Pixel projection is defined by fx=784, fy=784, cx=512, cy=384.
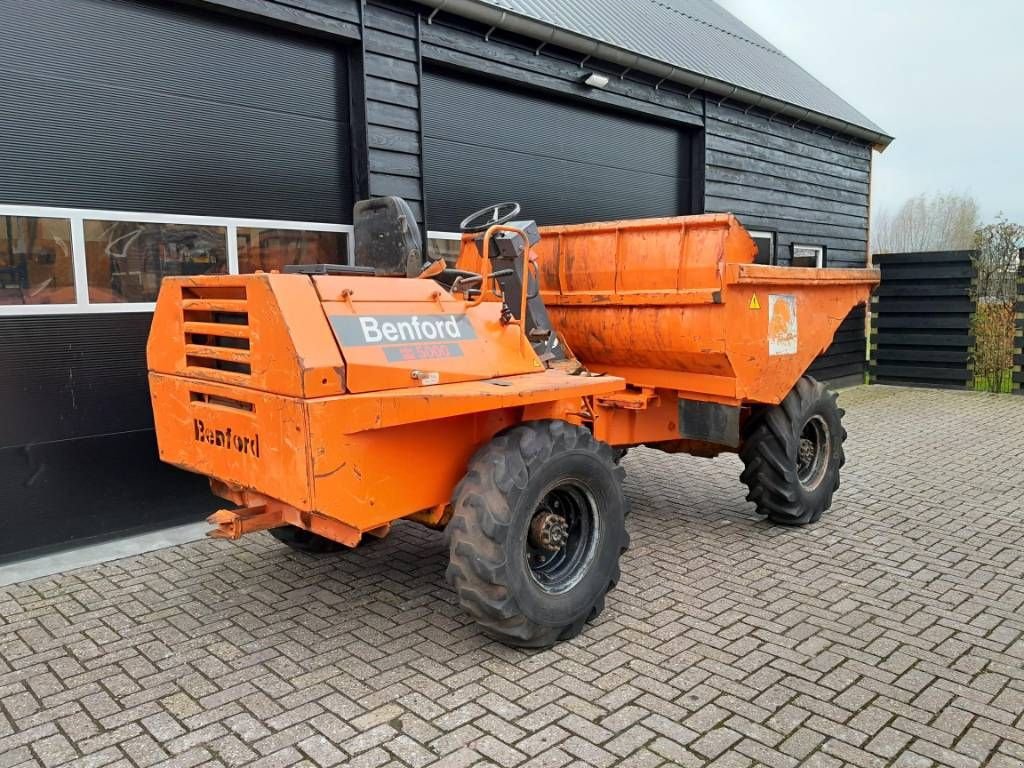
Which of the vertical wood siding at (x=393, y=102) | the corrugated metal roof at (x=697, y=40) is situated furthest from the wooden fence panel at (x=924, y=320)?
the vertical wood siding at (x=393, y=102)

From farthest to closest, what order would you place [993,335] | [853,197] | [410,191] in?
[853,197]
[993,335]
[410,191]

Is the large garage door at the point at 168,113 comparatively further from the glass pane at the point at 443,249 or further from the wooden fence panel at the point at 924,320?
the wooden fence panel at the point at 924,320

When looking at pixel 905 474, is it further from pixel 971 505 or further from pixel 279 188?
pixel 279 188

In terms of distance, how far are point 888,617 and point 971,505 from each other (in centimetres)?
271

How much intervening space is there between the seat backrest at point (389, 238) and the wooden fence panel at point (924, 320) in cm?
1142

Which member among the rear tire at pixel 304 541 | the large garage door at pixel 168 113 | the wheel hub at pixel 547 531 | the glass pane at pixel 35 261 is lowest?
the rear tire at pixel 304 541

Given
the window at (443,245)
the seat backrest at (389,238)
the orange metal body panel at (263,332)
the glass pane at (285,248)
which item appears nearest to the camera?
the orange metal body panel at (263,332)

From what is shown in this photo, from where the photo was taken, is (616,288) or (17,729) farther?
(616,288)

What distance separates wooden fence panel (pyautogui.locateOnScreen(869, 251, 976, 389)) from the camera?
1281cm

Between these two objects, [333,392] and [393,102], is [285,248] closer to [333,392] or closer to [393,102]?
[393,102]

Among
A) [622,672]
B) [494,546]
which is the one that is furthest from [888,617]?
[494,546]

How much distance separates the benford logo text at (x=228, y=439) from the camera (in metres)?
3.51

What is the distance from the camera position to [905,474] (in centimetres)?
736

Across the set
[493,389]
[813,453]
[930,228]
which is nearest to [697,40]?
[813,453]
